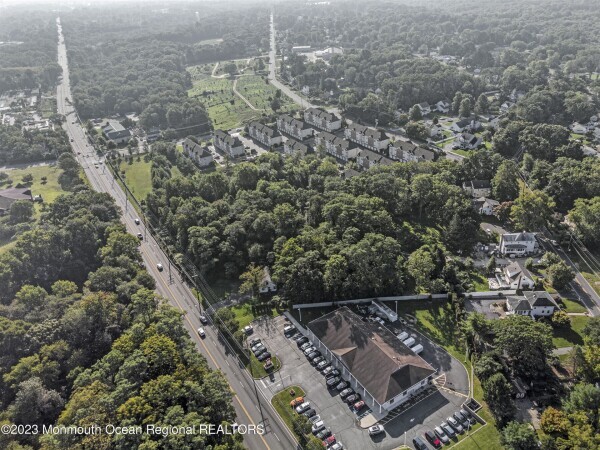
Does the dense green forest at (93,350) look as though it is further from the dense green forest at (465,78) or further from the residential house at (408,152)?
the dense green forest at (465,78)

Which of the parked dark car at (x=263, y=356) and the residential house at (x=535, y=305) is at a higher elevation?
the residential house at (x=535, y=305)

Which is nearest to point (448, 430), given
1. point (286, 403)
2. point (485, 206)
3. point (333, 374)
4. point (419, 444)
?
point (419, 444)

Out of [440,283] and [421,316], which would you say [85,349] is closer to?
[421,316]

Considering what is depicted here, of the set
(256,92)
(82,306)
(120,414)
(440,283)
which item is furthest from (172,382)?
(256,92)

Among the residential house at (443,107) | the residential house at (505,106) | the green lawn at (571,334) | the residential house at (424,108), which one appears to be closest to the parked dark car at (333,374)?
the green lawn at (571,334)

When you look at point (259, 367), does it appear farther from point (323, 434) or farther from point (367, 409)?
point (367, 409)
